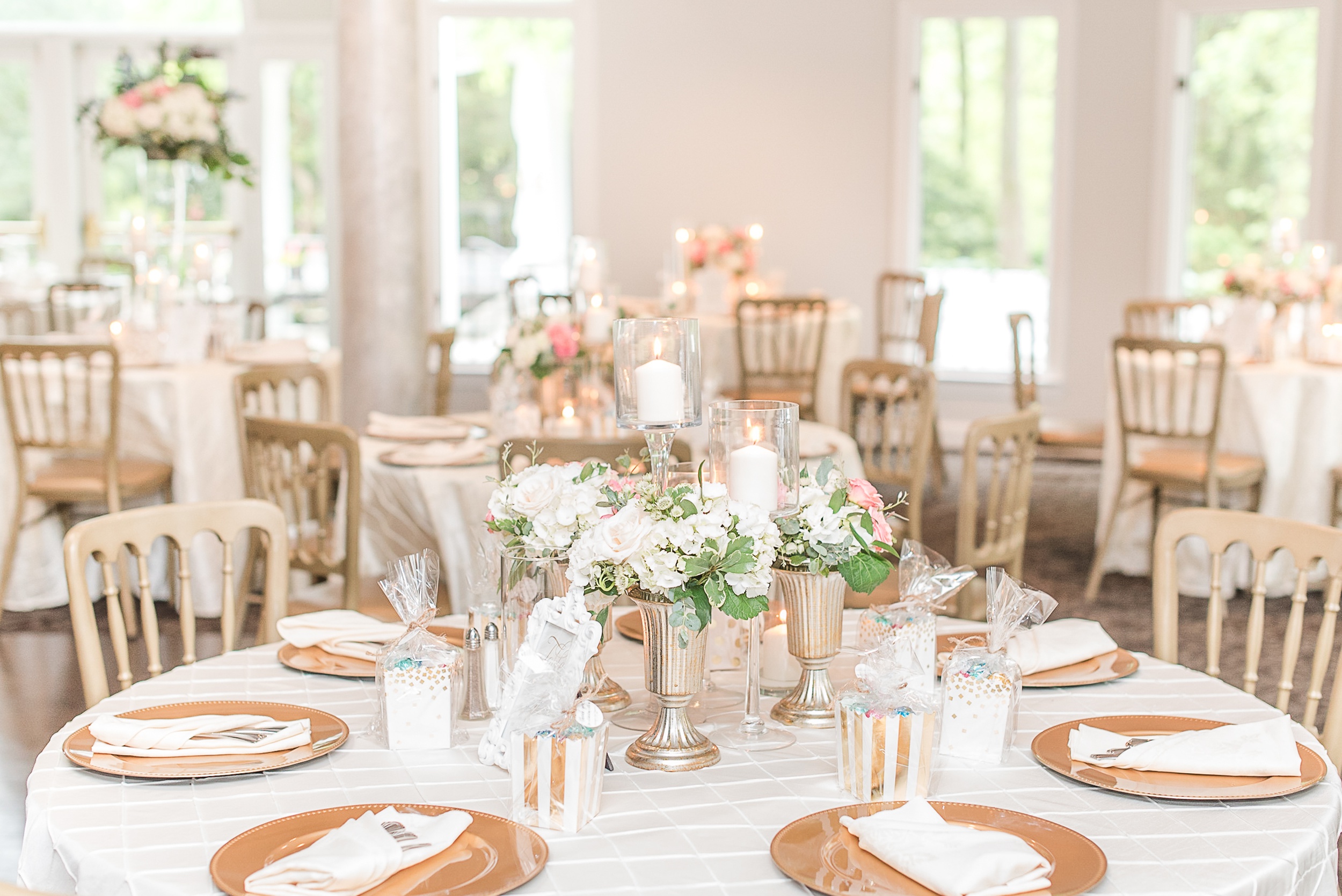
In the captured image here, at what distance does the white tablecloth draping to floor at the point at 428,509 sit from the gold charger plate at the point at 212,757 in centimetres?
153

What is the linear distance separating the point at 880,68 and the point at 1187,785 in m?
7.31

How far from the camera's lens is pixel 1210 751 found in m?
1.67

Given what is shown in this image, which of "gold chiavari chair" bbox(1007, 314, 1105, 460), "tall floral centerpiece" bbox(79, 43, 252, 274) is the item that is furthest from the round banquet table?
"gold chiavari chair" bbox(1007, 314, 1105, 460)

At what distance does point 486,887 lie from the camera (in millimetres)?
1352

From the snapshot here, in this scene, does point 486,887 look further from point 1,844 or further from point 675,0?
point 675,0

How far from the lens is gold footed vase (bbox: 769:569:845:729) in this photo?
1804mm

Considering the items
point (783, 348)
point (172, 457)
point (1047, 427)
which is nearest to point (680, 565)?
point (172, 457)

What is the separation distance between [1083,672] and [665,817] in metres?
0.80

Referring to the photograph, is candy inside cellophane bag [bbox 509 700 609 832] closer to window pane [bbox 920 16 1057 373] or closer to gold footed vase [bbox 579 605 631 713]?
gold footed vase [bbox 579 605 631 713]

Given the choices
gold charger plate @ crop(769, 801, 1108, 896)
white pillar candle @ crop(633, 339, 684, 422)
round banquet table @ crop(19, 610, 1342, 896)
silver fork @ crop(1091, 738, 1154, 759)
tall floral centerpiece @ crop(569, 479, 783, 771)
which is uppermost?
white pillar candle @ crop(633, 339, 684, 422)

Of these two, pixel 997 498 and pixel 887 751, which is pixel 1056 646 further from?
pixel 997 498

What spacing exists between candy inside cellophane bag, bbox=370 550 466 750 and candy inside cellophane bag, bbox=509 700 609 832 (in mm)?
264

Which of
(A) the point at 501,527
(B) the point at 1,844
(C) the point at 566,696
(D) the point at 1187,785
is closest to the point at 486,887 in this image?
(C) the point at 566,696

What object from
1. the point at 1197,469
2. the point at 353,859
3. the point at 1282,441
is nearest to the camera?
the point at 353,859
